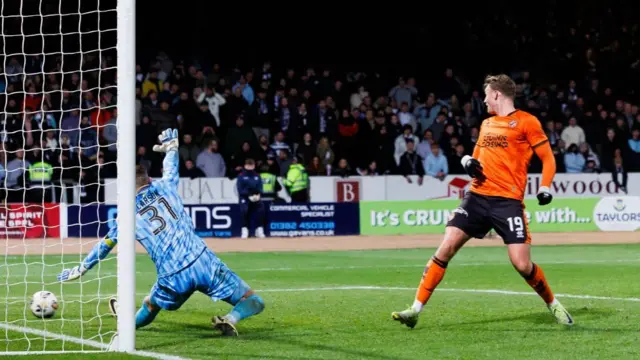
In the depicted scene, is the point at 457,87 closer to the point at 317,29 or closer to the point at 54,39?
the point at 317,29

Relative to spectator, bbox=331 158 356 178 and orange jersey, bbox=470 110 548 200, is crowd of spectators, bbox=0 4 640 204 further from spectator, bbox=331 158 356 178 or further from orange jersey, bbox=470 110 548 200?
orange jersey, bbox=470 110 548 200

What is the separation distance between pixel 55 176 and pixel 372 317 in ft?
54.0

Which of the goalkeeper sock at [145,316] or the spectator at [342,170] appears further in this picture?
the spectator at [342,170]

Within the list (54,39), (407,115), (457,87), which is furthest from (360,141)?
(54,39)

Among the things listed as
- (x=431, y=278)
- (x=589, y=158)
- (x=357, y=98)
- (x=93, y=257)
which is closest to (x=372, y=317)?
(x=431, y=278)

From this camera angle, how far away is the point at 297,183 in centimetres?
2698

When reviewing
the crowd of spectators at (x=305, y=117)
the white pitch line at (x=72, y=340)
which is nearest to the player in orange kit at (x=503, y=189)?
the white pitch line at (x=72, y=340)

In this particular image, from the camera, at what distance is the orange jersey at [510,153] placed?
32.6 ft

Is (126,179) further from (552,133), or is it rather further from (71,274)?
(552,133)

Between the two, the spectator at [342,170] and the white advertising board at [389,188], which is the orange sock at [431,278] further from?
the spectator at [342,170]

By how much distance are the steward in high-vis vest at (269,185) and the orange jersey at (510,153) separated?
16.9 metres

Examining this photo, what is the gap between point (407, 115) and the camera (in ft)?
101

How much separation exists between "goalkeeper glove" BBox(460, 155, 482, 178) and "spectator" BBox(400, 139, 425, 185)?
1856cm

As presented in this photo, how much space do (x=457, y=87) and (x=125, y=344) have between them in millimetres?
25200
